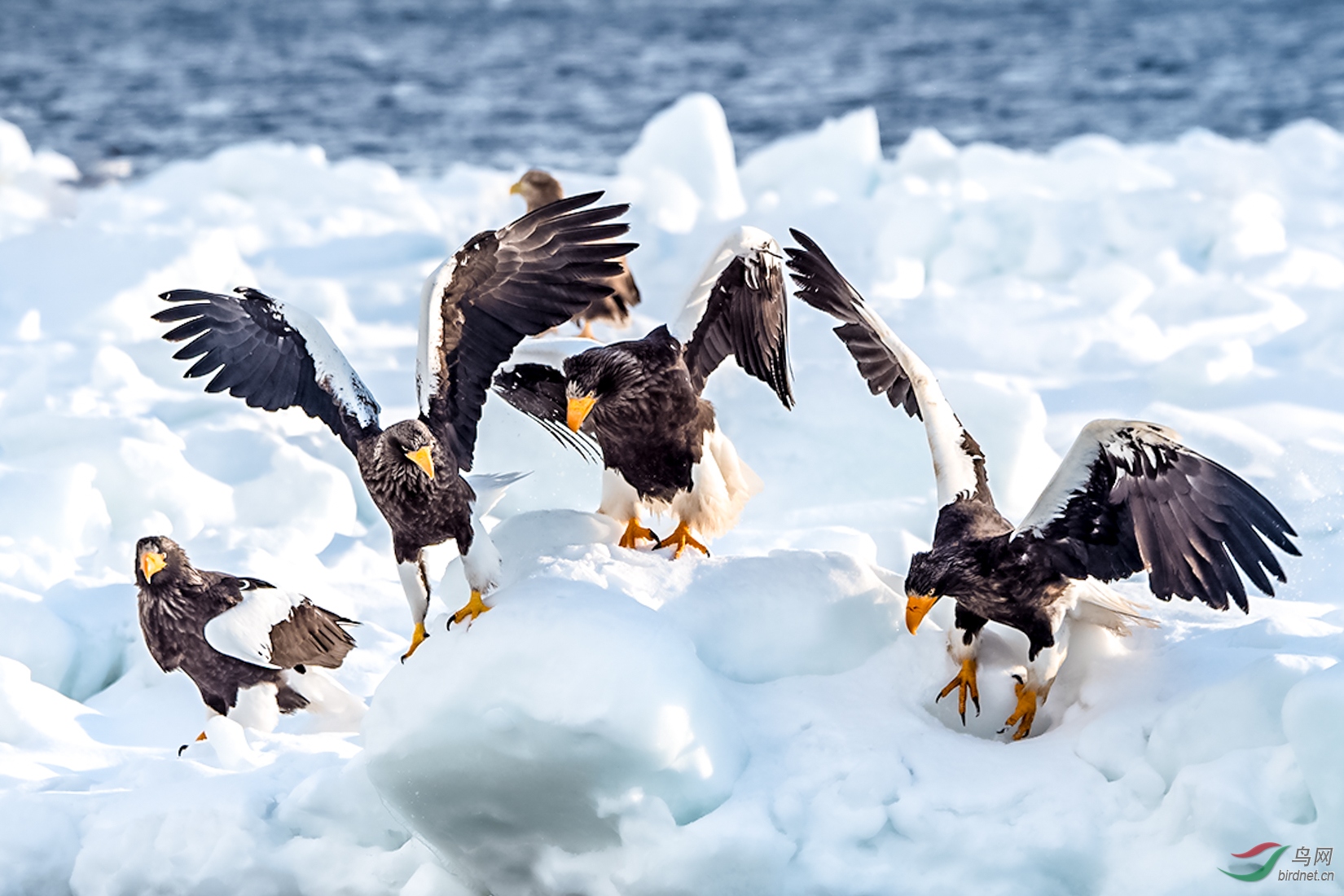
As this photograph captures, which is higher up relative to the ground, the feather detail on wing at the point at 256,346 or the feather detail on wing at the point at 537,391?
the feather detail on wing at the point at 256,346

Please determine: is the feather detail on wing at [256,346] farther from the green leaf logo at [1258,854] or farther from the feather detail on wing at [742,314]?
the green leaf logo at [1258,854]

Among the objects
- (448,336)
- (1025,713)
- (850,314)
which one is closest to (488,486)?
(448,336)

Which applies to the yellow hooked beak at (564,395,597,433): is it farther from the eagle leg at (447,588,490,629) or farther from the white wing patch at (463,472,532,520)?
the eagle leg at (447,588,490,629)

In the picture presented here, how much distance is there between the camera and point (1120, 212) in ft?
28.9

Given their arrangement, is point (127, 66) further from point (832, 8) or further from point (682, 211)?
point (682, 211)

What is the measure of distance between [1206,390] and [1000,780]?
3.90m

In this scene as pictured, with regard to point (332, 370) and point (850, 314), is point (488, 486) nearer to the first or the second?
point (332, 370)

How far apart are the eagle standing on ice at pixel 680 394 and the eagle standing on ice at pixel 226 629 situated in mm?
843

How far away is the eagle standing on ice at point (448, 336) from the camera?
11.8 ft

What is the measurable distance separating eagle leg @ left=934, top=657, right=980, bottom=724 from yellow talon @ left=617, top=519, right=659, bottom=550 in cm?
103

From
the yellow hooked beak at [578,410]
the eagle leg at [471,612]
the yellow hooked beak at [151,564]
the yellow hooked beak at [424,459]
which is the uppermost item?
the yellow hooked beak at [424,459]

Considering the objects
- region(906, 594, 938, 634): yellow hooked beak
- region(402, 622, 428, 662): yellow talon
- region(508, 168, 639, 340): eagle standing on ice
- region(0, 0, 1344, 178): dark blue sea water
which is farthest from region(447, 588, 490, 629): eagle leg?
region(0, 0, 1344, 178): dark blue sea water

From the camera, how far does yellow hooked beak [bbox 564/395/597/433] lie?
3695 millimetres


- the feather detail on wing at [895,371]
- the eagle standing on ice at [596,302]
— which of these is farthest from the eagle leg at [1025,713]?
the eagle standing on ice at [596,302]
